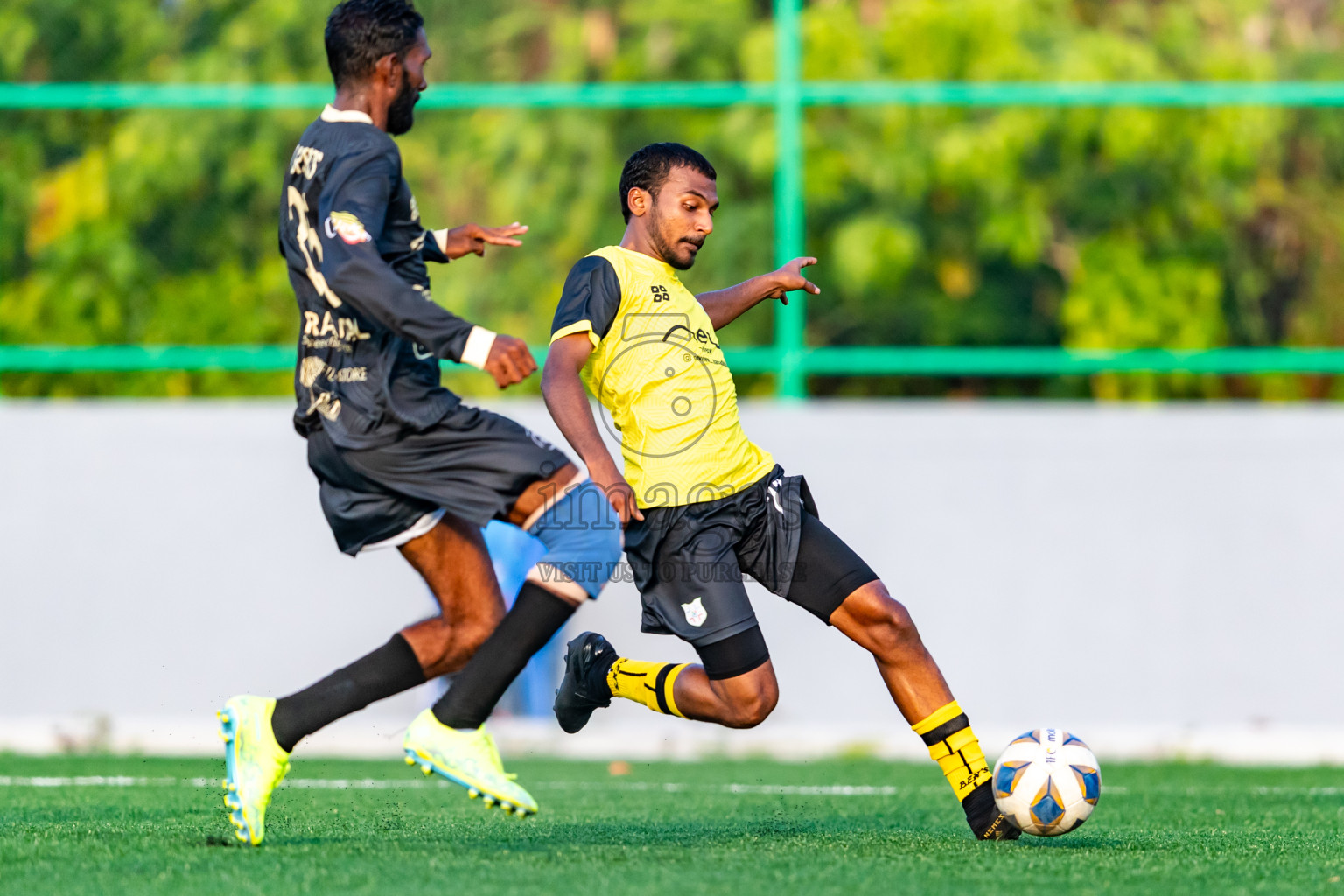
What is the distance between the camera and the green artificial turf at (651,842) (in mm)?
3703

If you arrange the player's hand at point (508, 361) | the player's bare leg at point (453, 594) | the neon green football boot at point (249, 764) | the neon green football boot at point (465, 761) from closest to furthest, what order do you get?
the player's hand at point (508, 361)
the neon green football boot at point (465, 761)
the neon green football boot at point (249, 764)
the player's bare leg at point (453, 594)

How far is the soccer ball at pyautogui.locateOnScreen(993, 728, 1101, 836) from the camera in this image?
4418mm

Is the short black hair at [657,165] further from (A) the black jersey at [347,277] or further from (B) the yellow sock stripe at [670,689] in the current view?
(B) the yellow sock stripe at [670,689]

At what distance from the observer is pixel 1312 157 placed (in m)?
9.69

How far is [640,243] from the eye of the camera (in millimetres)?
4781

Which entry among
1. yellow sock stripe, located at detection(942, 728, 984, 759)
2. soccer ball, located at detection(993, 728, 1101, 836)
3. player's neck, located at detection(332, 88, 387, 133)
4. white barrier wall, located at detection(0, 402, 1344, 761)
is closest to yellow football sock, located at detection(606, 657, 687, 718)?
yellow sock stripe, located at detection(942, 728, 984, 759)

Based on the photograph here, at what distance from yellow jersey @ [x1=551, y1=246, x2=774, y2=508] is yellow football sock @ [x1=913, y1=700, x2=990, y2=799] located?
0.85 metres

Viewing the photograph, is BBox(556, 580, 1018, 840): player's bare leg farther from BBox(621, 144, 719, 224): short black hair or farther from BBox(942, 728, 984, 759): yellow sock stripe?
BBox(621, 144, 719, 224): short black hair

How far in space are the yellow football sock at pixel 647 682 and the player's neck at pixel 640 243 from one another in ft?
3.98

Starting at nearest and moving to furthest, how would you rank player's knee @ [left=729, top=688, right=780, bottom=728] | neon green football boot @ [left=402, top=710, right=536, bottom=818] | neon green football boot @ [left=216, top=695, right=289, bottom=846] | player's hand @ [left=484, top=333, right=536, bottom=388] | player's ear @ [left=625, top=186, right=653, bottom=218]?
player's hand @ [left=484, top=333, right=536, bottom=388] → neon green football boot @ [left=402, top=710, right=536, bottom=818] → neon green football boot @ [left=216, top=695, right=289, bottom=846] → player's knee @ [left=729, top=688, right=780, bottom=728] → player's ear @ [left=625, top=186, right=653, bottom=218]

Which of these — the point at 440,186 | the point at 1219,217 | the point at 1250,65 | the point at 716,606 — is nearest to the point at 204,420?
the point at 440,186

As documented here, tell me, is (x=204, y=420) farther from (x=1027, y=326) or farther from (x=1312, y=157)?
(x=1312, y=157)

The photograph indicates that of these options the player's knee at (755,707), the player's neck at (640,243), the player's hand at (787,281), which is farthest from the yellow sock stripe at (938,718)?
the player's neck at (640,243)

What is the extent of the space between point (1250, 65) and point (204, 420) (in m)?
7.73
